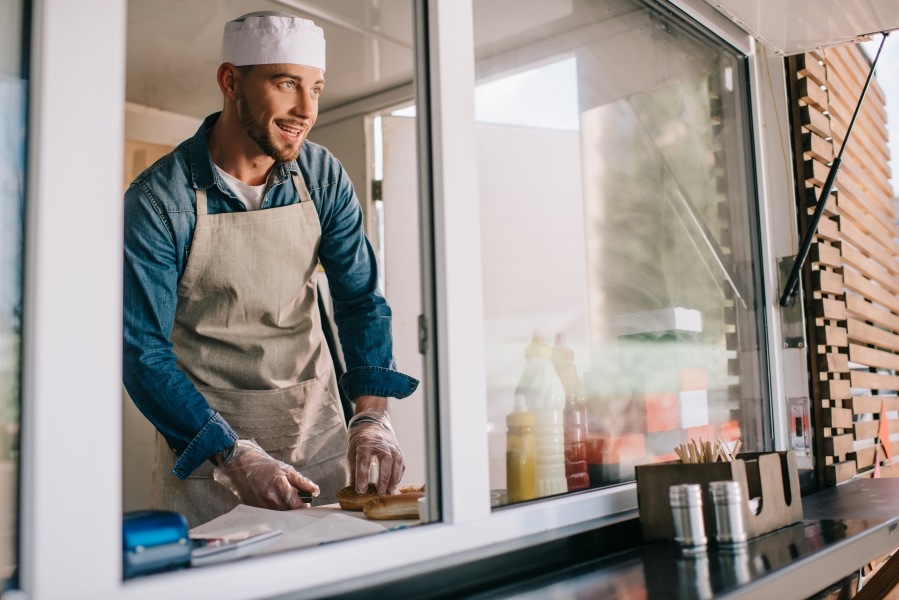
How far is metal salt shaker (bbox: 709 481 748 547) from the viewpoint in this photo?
148 centimetres

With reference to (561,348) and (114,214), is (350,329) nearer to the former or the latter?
(561,348)

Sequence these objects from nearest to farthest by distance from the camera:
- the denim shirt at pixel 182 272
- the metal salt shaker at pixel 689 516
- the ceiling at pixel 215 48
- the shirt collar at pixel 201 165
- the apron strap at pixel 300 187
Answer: the metal salt shaker at pixel 689 516 < the denim shirt at pixel 182 272 < the shirt collar at pixel 201 165 < the apron strap at pixel 300 187 < the ceiling at pixel 215 48

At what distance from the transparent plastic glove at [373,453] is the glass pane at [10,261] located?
3.12 feet

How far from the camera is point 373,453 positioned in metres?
1.90

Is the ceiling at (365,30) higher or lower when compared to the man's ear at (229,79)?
higher

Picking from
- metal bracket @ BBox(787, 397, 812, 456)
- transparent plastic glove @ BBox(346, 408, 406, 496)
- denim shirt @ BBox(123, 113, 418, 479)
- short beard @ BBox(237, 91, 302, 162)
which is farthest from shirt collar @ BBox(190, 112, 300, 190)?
metal bracket @ BBox(787, 397, 812, 456)

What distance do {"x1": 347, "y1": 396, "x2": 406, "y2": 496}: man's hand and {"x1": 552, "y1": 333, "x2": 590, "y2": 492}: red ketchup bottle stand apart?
0.41m

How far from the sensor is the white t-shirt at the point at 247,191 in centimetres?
223

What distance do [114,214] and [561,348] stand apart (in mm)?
999

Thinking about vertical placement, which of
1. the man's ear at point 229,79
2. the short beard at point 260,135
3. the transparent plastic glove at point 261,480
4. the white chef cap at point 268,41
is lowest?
the transparent plastic glove at point 261,480

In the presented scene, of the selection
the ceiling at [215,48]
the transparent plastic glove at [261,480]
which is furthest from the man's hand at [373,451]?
the ceiling at [215,48]

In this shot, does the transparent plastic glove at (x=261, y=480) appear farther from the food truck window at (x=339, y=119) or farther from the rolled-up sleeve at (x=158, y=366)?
the food truck window at (x=339, y=119)

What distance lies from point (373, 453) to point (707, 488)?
72cm

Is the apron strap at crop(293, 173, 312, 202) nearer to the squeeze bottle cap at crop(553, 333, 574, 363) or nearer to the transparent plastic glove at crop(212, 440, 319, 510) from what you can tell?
the transparent plastic glove at crop(212, 440, 319, 510)
